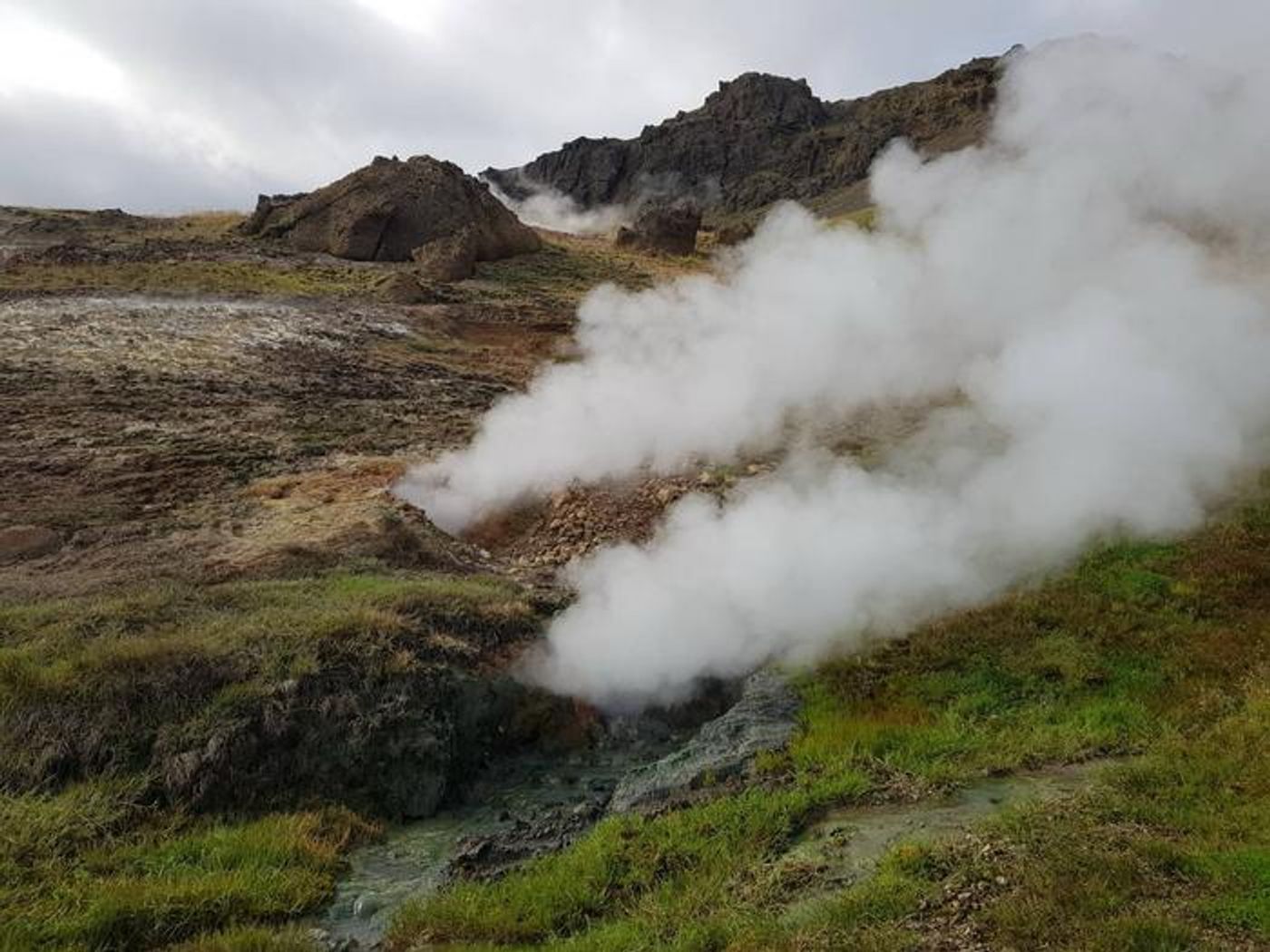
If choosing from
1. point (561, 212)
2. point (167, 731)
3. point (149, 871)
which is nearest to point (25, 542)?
point (167, 731)

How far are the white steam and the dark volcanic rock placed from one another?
4693cm

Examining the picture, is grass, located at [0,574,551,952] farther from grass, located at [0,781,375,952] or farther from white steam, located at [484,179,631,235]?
white steam, located at [484,179,631,235]

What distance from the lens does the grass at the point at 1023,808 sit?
5359 mm

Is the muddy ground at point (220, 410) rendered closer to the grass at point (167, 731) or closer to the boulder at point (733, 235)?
the grass at point (167, 731)

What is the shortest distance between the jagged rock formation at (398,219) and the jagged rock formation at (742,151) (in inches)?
2365

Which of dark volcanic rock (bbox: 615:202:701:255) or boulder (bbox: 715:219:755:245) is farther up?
boulder (bbox: 715:219:755:245)

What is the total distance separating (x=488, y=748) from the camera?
931 cm

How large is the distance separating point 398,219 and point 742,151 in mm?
77592

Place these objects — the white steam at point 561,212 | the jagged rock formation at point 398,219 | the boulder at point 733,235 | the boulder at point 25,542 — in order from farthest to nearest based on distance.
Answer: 1. the white steam at point 561,212
2. the boulder at point 733,235
3. the jagged rock formation at point 398,219
4. the boulder at point 25,542

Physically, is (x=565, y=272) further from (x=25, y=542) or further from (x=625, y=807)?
(x=625, y=807)

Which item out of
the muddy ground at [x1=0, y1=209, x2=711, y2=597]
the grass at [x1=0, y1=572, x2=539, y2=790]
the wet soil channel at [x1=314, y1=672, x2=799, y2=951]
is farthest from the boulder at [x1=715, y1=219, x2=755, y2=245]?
the wet soil channel at [x1=314, y1=672, x2=799, y2=951]

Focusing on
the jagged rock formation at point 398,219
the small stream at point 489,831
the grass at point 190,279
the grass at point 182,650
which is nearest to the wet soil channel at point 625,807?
the small stream at point 489,831

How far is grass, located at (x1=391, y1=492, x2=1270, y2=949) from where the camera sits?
17.6ft

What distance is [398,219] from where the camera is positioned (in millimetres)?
37969
